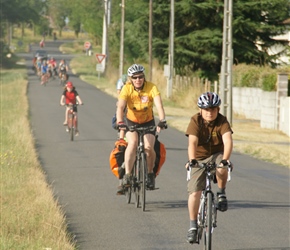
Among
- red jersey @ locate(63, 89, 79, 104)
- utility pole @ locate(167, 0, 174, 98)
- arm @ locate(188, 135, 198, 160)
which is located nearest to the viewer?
arm @ locate(188, 135, 198, 160)

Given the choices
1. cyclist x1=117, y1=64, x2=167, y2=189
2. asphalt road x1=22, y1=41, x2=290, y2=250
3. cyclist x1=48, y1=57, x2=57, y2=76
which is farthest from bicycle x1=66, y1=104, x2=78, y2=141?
cyclist x1=48, y1=57, x2=57, y2=76

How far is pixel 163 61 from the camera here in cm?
5438

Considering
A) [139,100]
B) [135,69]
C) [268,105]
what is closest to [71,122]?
[268,105]

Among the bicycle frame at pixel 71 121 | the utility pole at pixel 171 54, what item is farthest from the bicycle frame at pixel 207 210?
the utility pole at pixel 171 54

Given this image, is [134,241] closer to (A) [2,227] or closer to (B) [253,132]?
(A) [2,227]

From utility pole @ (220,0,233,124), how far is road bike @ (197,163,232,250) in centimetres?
2094

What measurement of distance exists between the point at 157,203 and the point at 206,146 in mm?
4118

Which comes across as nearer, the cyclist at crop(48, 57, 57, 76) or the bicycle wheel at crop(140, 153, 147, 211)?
the bicycle wheel at crop(140, 153, 147, 211)

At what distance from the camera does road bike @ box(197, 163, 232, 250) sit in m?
8.97

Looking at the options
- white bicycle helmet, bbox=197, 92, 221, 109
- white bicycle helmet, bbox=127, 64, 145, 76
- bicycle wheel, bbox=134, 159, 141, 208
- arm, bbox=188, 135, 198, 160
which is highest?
white bicycle helmet, bbox=127, 64, 145, 76

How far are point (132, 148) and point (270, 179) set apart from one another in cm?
552

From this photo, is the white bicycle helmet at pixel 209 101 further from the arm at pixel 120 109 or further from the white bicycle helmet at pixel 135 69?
the arm at pixel 120 109

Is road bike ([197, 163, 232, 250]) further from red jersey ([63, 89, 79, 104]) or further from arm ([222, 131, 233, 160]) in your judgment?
red jersey ([63, 89, 79, 104])

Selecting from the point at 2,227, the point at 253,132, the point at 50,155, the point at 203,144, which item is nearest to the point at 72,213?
the point at 2,227
